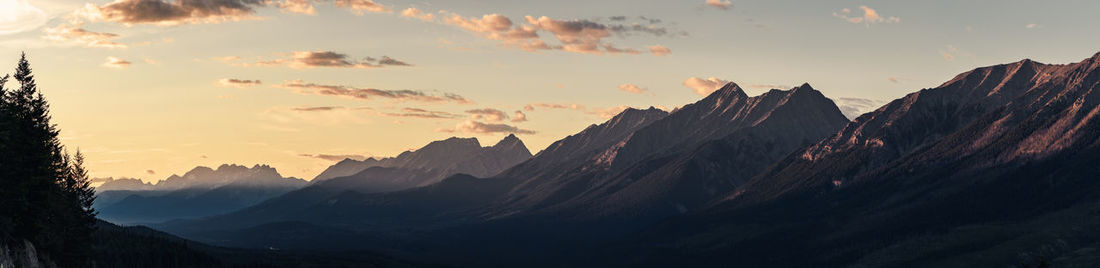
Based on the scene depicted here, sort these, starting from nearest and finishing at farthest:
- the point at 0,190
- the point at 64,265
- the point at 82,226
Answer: the point at 0,190
the point at 64,265
the point at 82,226

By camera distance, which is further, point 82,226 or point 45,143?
point 82,226

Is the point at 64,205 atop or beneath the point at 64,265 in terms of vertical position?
atop

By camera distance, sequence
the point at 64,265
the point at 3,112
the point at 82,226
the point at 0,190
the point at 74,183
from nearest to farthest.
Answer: the point at 0,190 → the point at 3,112 → the point at 64,265 → the point at 82,226 → the point at 74,183

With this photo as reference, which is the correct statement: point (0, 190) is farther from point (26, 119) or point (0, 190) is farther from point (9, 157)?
point (26, 119)

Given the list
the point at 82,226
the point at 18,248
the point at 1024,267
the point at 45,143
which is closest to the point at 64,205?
the point at 82,226

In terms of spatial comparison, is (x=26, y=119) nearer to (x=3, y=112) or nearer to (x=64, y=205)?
(x=3, y=112)

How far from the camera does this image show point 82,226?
152 meters

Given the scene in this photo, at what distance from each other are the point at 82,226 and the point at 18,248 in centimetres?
3488

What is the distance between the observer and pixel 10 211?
120m

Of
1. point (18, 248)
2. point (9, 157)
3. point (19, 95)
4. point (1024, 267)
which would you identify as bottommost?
point (1024, 267)

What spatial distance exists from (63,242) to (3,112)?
2582cm

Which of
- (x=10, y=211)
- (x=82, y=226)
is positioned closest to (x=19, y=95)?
(x=10, y=211)

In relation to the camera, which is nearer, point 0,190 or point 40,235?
point 0,190

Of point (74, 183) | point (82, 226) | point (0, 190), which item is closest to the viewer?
point (0, 190)
